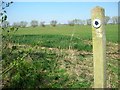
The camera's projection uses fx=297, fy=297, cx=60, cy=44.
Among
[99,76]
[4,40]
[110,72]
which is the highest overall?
[4,40]

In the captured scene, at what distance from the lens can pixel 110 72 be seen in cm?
668

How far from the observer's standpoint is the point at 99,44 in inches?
137

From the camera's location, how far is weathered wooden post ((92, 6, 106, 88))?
11.4ft

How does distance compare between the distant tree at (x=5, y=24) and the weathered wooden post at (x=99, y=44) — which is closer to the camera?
the weathered wooden post at (x=99, y=44)

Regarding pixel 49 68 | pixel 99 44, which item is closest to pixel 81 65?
pixel 49 68

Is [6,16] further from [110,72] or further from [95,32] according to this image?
[110,72]

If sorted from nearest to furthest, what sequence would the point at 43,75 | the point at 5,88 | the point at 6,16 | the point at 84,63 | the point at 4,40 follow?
the point at 6,16 < the point at 4,40 < the point at 5,88 < the point at 43,75 < the point at 84,63

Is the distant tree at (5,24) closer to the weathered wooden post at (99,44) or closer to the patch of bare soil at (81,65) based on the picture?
the patch of bare soil at (81,65)

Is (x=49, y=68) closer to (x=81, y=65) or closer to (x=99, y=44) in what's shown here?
(x=81, y=65)

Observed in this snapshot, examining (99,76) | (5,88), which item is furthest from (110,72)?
(99,76)

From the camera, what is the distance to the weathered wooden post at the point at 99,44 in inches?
137

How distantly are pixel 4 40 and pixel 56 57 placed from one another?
306 cm

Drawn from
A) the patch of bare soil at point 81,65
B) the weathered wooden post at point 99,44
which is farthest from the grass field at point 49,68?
the weathered wooden post at point 99,44

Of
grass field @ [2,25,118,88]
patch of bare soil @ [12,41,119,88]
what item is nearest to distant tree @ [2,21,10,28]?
grass field @ [2,25,118,88]
